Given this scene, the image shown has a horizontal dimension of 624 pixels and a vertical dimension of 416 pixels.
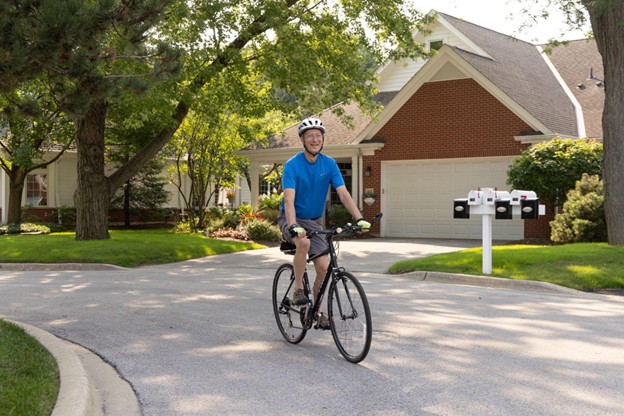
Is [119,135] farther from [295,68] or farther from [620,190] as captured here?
[620,190]

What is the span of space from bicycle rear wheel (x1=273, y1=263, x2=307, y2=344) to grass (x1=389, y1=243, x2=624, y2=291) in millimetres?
5859

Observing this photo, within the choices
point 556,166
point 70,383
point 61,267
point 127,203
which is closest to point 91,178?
point 61,267

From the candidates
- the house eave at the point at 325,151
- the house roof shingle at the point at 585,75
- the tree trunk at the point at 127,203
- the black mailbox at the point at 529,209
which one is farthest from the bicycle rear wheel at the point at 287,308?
the tree trunk at the point at 127,203

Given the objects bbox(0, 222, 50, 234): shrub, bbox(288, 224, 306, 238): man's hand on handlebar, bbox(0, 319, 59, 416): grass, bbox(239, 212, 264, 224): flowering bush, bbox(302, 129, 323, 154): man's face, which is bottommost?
bbox(0, 319, 59, 416): grass

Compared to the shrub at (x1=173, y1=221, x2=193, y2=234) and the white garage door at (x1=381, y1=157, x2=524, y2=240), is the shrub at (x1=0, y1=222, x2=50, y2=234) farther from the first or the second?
the white garage door at (x1=381, y1=157, x2=524, y2=240)

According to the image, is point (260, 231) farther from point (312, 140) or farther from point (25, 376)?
point (25, 376)

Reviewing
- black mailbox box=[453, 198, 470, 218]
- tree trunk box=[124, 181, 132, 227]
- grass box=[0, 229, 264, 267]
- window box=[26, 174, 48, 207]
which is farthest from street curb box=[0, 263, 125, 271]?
window box=[26, 174, 48, 207]

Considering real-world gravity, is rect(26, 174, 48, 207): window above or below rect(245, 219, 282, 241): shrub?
above

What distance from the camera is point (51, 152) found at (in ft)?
104

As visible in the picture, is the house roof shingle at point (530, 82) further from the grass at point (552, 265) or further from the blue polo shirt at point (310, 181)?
the blue polo shirt at point (310, 181)

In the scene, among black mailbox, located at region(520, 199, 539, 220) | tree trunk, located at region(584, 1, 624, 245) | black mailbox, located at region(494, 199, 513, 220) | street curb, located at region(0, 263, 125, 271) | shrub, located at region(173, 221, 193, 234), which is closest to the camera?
black mailbox, located at region(520, 199, 539, 220)

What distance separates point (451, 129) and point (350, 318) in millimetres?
17096

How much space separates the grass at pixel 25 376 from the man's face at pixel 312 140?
277 centimetres

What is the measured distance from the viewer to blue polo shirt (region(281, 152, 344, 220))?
21.8 feet
